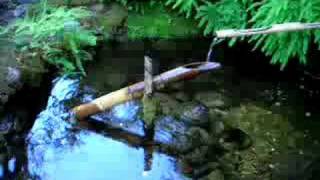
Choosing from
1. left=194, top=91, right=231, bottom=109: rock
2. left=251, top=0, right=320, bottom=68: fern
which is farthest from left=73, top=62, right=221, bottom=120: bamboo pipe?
left=251, top=0, right=320, bottom=68: fern

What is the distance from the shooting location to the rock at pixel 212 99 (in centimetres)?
670

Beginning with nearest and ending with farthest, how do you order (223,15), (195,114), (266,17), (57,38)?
(266,17) → (195,114) → (223,15) → (57,38)

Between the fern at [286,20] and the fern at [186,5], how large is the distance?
3.60 ft

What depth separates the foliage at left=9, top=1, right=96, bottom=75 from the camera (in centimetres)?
709

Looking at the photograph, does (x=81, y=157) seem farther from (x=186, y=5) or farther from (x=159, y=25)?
(x=159, y=25)

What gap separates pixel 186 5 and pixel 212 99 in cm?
136

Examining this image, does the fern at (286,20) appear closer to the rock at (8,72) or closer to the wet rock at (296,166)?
the wet rock at (296,166)

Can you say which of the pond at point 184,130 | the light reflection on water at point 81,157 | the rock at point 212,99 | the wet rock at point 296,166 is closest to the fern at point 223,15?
the pond at point 184,130

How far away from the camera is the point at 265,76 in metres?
7.28

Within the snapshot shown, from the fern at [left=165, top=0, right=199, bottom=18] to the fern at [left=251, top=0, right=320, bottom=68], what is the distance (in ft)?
3.60

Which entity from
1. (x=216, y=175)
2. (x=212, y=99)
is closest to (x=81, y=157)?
(x=216, y=175)

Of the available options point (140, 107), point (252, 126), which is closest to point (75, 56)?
point (140, 107)

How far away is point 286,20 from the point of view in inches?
→ 239

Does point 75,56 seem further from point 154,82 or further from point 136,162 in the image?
point 136,162
